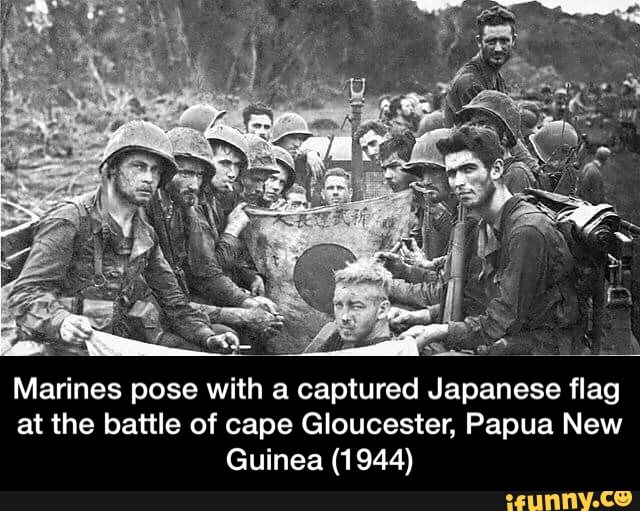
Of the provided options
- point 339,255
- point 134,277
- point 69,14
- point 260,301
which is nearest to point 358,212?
point 339,255

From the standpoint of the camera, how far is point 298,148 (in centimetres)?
905

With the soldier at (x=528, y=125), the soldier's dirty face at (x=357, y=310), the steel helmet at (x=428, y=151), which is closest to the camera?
the steel helmet at (x=428, y=151)

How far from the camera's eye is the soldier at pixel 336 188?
8.99 metres

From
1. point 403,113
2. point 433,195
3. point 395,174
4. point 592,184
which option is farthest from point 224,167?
point 592,184

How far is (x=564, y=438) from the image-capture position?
877cm

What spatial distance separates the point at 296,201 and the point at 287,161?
0.91ft

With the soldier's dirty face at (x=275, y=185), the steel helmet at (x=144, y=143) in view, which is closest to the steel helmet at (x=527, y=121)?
the soldier's dirty face at (x=275, y=185)

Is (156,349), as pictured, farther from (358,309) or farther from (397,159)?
(397,159)

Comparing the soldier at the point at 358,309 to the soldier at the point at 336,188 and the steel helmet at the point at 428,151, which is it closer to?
the soldier at the point at 336,188

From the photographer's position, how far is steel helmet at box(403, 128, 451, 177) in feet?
28.5

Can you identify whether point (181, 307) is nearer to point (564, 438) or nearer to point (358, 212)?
point (358, 212)

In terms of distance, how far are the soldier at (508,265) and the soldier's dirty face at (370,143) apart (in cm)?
56

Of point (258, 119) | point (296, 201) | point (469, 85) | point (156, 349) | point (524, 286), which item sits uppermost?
point (469, 85)

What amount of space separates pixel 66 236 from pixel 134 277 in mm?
514
